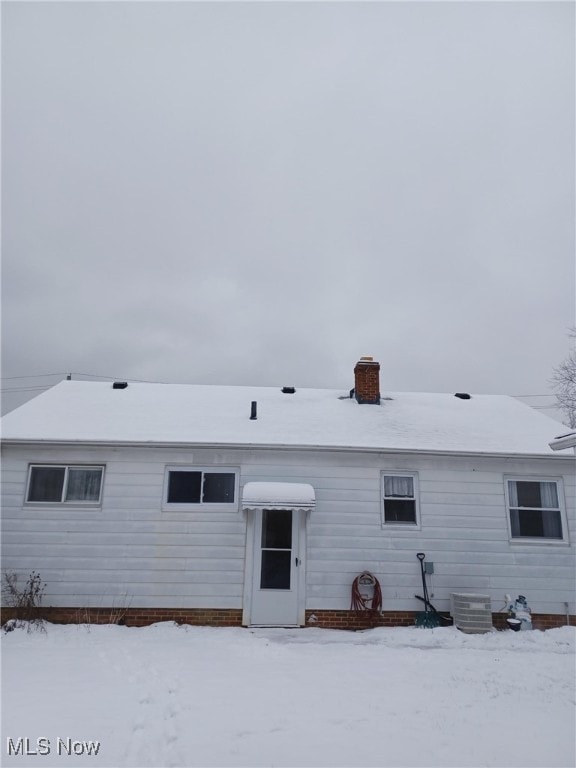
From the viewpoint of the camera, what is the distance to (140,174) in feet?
47.1

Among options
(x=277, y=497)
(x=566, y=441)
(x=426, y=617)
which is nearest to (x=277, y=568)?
(x=277, y=497)

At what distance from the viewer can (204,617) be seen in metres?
8.86

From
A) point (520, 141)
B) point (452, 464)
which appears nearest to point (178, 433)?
point (452, 464)

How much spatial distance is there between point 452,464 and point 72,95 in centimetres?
1248

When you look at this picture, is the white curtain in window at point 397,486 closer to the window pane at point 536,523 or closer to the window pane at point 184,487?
the window pane at point 536,523

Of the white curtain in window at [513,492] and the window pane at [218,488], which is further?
the white curtain in window at [513,492]

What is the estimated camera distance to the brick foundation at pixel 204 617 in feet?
28.6

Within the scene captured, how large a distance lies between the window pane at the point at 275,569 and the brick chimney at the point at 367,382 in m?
4.53

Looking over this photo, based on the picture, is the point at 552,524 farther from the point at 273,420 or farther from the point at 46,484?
the point at 46,484

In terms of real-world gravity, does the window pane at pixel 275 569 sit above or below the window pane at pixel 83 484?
below

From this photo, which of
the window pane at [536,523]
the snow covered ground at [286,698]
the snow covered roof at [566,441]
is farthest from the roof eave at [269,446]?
the snow covered ground at [286,698]

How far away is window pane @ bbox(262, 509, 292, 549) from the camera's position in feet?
30.2

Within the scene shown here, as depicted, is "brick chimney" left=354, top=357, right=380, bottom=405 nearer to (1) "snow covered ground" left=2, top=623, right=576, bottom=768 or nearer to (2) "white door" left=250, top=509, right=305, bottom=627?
(2) "white door" left=250, top=509, right=305, bottom=627

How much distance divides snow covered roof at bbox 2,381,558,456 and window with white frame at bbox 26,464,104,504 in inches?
26.2
